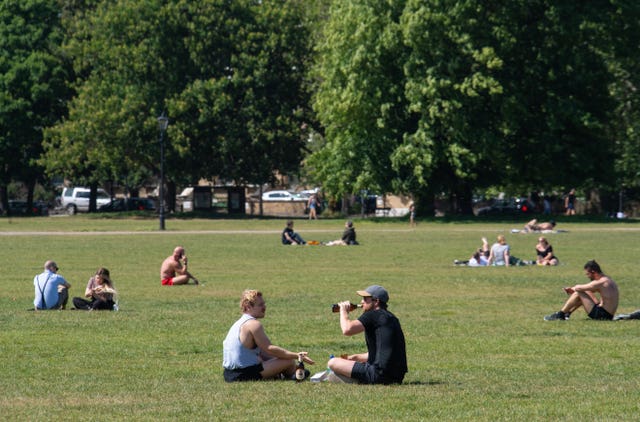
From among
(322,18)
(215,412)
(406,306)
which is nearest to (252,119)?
(322,18)

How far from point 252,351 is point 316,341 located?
4046 mm

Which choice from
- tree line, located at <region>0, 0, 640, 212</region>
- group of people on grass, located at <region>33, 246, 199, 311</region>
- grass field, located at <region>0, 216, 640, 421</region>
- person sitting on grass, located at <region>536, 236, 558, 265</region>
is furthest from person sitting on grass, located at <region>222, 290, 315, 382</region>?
tree line, located at <region>0, 0, 640, 212</region>

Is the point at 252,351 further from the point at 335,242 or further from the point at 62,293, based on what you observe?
the point at 335,242

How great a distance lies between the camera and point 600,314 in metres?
21.2

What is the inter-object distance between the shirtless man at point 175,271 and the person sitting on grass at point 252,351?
49.8 feet

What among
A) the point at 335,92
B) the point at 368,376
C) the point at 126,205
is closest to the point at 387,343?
the point at 368,376

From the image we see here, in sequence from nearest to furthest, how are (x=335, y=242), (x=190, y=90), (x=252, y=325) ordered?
(x=252, y=325) → (x=335, y=242) → (x=190, y=90)

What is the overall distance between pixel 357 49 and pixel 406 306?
45.3 metres

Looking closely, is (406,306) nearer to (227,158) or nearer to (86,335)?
(86,335)

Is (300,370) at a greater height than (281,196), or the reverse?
(281,196)

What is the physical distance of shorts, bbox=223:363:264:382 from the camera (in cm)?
1403

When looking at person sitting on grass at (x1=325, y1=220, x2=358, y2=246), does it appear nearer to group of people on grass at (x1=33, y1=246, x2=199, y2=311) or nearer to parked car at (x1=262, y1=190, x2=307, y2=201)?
group of people on grass at (x1=33, y1=246, x2=199, y2=311)

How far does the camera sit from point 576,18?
221 feet

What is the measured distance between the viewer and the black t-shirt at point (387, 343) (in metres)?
13.6
